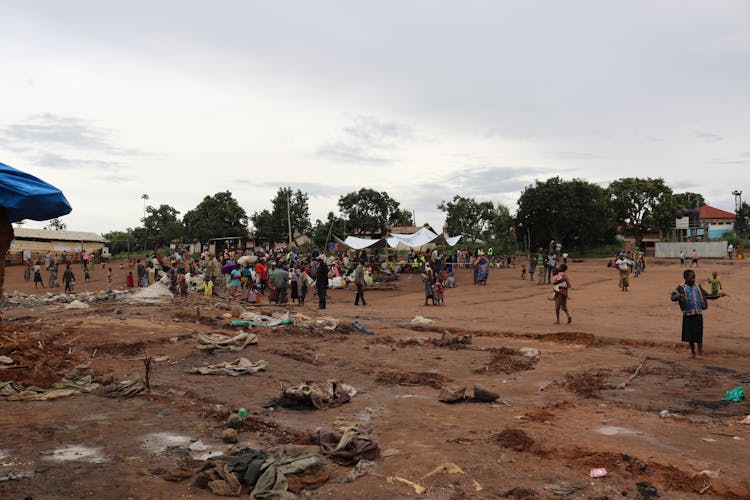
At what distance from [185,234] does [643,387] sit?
52.7 meters

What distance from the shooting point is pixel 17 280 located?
34562mm

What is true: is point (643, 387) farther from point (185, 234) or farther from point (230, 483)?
point (185, 234)

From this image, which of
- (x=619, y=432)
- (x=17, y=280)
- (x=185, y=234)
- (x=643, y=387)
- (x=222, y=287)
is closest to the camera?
(x=619, y=432)

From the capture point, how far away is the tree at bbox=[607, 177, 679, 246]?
173 feet

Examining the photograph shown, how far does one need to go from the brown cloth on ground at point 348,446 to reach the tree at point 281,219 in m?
50.4

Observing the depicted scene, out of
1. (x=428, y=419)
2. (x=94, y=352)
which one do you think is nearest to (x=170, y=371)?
(x=94, y=352)

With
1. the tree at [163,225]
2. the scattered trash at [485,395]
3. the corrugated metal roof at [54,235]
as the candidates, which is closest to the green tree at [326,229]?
the tree at [163,225]

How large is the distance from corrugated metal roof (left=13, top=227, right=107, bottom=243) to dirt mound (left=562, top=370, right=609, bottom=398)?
49897mm

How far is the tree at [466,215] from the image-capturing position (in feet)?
206

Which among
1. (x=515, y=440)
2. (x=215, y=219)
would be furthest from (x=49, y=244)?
(x=515, y=440)

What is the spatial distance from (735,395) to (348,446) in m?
5.28

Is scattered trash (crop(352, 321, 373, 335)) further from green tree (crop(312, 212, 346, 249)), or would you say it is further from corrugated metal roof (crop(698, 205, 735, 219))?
corrugated metal roof (crop(698, 205, 735, 219))

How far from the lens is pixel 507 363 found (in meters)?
9.41

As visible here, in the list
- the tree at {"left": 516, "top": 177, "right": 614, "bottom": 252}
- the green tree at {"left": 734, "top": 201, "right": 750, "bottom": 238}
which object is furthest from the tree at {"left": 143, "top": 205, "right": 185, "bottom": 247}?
the green tree at {"left": 734, "top": 201, "right": 750, "bottom": 238}
